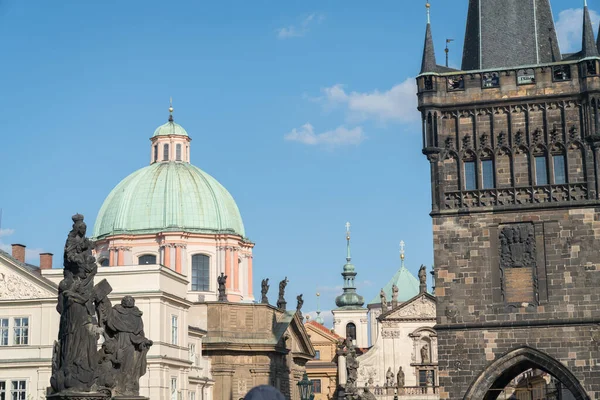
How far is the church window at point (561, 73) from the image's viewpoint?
41562 millimetres

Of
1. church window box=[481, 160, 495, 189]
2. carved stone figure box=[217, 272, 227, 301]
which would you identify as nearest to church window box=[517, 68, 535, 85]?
church window box=[481, 160, 495, 189]

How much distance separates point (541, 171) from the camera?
4122 centimetres

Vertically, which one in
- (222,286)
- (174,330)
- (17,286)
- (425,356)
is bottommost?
(174,330)

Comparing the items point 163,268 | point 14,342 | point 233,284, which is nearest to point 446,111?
point 163,268

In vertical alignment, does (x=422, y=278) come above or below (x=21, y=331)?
above

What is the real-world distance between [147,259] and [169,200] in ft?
13.4

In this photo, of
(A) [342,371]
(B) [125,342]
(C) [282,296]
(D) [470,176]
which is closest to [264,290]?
(C) [282,296]

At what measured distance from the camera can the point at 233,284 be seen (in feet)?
211

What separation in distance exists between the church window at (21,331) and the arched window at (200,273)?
1789cm

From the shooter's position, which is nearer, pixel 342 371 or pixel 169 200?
pixel 169 200

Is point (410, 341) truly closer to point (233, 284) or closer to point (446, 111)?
point (233, 284)

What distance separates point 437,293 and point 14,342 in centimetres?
1890

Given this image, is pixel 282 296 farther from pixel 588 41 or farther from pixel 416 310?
pixel 588 41

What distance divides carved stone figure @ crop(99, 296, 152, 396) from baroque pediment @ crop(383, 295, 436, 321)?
61787mm
